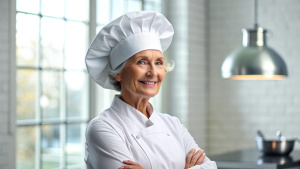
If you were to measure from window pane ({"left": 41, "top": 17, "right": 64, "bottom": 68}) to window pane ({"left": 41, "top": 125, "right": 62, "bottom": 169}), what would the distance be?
588 millimetres

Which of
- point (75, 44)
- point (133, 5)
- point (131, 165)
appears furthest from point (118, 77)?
point (133, 5)

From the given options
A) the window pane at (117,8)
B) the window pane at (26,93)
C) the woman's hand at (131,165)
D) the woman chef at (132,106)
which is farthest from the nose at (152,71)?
the window pane at (117,8)

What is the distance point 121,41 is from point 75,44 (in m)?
2.85

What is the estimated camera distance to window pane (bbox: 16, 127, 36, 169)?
14.2ft

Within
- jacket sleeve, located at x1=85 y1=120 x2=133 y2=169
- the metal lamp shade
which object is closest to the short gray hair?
jacket sleeve, located at x1=85 y1=120 x2=133 y2=169

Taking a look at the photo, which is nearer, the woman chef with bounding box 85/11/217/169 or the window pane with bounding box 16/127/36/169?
the woman chef with bounding box 85/11/217/169

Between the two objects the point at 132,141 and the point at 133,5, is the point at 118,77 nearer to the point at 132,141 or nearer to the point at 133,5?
the point at 132,141

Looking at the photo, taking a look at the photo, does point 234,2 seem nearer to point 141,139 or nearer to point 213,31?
point 213,31

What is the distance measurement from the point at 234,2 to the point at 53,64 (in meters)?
2.76

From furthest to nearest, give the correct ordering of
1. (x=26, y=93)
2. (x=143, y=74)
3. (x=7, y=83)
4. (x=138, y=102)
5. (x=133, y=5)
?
(x=133, y=5) → (x=26, y=93) → (x=7, y=83) → (x=138, y=102) → (x=143, y=74)

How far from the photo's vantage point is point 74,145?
492cm

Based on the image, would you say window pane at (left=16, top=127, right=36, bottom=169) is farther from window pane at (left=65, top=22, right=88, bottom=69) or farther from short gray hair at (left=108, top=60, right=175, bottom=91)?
short gray hair at (left=108, top=60, right=175, bottom=91)

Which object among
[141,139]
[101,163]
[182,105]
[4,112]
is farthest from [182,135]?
[182,105]

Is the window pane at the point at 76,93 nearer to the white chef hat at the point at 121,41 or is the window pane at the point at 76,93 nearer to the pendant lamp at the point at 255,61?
the pendant lamp at the point at 255,61
